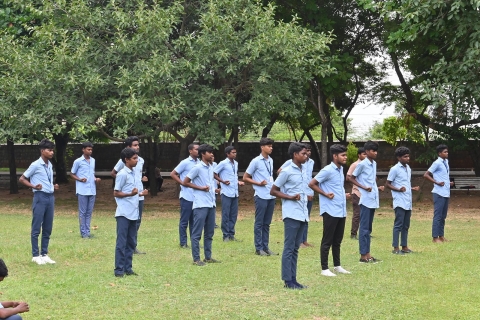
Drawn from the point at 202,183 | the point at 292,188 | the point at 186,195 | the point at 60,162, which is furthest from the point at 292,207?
the point at 60,162

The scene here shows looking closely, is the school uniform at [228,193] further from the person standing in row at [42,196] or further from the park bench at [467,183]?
the park bench at [467,183]

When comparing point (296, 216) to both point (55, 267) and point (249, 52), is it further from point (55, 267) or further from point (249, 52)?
point (249, 52)

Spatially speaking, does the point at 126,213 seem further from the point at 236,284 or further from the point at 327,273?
the point at 327,273

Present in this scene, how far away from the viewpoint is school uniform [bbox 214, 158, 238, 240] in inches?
610

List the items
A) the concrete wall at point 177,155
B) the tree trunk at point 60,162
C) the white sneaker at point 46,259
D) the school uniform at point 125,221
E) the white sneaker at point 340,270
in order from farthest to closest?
the concrete wall at point 177,155 → the tree trunk at point 60,162 → the white sneaker at point 46,259 → the white sneaker at point 340,270 → the school uniform at point 125,221

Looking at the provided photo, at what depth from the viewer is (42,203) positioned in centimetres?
1248

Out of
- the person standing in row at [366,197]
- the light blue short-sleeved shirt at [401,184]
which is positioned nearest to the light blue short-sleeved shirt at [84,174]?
the person standing in row at [366,197]

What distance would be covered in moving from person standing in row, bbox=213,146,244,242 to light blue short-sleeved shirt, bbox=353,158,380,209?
311 centimetres

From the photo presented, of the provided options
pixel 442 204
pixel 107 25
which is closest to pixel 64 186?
pixel 107 25

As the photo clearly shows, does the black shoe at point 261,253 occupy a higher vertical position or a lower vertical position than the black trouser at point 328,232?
lower

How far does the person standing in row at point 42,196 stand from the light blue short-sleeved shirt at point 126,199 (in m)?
1.79

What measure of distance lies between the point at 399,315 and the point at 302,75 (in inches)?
581

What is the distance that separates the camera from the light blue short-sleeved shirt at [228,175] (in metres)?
15.5

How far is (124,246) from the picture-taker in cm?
1116
